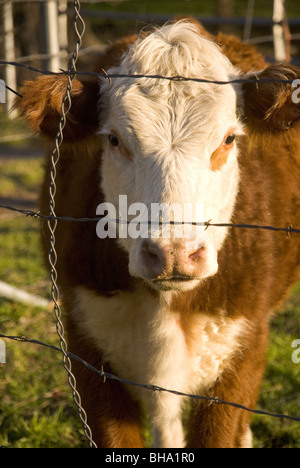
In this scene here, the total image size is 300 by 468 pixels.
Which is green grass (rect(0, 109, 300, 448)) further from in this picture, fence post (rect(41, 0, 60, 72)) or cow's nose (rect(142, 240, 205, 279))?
fence post (rect(41, 0, 60, 72))

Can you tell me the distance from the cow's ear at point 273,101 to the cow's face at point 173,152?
3.7 inches

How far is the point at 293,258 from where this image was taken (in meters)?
3.25

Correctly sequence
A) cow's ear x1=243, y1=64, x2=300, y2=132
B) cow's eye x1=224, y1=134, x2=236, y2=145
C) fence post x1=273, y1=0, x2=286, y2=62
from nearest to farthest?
cow's ear x1=243, y1=64, x2=300, y2=132 < cow's eye x1=224, y1=134, x2=236, y2=145 < fence post x1=273, y1=0, x2=286, y2=62

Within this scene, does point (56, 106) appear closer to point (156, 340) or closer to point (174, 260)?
point (174, 260)

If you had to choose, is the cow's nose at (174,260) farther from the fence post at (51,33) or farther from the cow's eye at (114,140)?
the fence post at (51,33)

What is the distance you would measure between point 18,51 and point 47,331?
892cm

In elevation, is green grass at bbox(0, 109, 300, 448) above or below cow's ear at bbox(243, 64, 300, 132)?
below

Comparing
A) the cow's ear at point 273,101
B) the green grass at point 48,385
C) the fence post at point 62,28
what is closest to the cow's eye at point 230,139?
the cow's ear at point 273,101

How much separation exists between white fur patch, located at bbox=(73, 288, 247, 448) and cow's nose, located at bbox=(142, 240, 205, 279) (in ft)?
1.95

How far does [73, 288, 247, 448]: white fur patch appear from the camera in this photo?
262cm

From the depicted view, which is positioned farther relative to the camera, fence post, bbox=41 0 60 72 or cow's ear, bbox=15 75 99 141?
fence post, bbox=41 0 60 72

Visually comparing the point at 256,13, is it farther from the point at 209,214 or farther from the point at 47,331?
the point at 209,214

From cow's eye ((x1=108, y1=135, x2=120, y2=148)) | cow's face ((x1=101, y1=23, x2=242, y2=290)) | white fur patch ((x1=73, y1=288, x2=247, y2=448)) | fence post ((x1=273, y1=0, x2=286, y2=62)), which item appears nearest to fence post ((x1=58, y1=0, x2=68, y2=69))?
fence post ((x1=273, y1=0, x2=286, y2=62))

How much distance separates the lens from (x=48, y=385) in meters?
3.70
